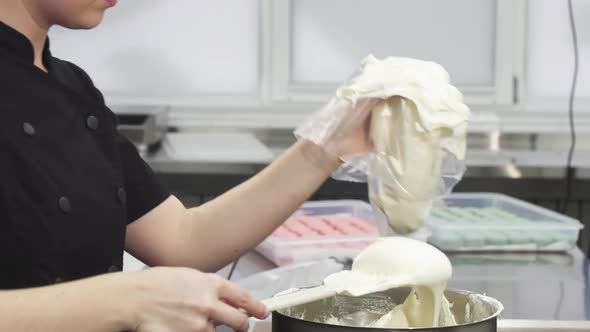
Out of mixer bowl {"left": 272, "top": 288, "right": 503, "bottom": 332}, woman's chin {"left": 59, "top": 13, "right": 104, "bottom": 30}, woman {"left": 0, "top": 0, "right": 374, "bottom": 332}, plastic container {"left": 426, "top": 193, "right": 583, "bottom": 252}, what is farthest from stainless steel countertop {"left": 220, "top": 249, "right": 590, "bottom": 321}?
woman's chin {"left": 59, "top": 13, "right": 104, "bottom": 30}

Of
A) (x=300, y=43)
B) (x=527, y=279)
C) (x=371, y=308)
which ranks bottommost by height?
(x=527, y=279)

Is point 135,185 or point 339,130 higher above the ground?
point 339,130

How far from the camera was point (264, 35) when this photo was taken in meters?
3.21

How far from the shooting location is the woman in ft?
3.46

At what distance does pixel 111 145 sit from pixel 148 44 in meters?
1.77

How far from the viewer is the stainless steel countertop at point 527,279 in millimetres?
1576

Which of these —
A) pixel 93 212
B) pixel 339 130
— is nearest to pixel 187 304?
pixel 93 212

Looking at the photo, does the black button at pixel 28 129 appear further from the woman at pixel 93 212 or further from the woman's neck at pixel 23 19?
the woman's neck at pixel 23 19

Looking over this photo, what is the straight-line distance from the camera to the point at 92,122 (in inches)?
55.6

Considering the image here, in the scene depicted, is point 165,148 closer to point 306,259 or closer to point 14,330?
point 306,259

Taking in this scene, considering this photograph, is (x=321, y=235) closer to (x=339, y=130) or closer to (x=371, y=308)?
(x=339, y=130)

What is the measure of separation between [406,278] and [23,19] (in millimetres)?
611

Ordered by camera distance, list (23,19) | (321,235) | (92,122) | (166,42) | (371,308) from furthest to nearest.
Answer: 1. (166,42)
2. (321,235)
3. (92,122)
4. (23,19)
5. (371,308)

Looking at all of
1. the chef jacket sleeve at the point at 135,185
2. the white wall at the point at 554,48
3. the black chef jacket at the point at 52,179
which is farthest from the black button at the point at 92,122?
the white wall at the point at 554,48
